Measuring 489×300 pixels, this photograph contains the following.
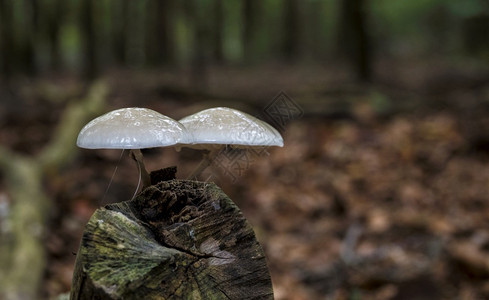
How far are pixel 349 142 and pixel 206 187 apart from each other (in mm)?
6309

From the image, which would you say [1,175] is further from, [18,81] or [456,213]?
[18,81]

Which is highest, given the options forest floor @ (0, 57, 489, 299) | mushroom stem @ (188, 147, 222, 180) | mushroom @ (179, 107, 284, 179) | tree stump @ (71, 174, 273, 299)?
mushroom @ (179, 107, 284, 179)

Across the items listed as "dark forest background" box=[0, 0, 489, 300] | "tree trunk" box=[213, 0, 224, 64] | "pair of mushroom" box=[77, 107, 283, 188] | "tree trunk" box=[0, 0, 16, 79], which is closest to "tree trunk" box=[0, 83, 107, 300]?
"dark forest background" box=[0, 0, 489, 300]

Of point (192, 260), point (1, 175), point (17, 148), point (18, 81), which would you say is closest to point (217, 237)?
point (192, 260)

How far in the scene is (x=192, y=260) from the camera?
Result: 4.86ft

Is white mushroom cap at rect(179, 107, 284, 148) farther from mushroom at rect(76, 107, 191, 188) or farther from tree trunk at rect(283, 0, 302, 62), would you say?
tree trunk at rect(283, 0, 302, 62)

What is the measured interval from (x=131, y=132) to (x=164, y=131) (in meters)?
0.10

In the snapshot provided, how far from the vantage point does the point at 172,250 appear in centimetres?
145

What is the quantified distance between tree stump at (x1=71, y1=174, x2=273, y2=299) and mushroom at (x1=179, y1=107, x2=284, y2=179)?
202 mm

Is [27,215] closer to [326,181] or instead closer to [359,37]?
[326,181]

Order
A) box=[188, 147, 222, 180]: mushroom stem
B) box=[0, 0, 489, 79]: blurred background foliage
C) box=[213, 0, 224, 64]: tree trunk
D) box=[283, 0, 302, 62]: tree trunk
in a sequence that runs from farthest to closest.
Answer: box=[213, 0, 224, 64]: tree trunk
box=[283, 0, 302, 62]: tree trunk
box=[0, 0, 489, 79]: blurred background foliage
box=[188, 147, 222, 180]: mushroom stem

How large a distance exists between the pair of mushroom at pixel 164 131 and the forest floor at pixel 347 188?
1.98 feet

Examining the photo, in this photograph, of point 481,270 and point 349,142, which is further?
point 349,142

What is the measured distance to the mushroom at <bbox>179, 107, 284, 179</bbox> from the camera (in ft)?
5.08
